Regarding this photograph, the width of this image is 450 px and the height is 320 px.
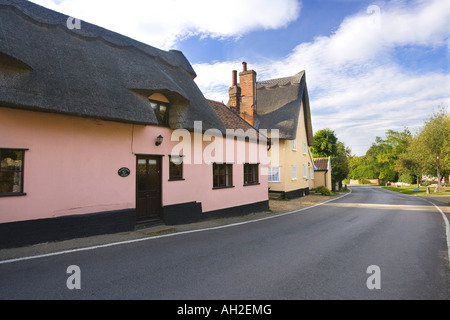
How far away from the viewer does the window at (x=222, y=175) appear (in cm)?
1225

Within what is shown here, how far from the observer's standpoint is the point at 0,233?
612cm

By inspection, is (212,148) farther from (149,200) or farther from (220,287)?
(220,287)

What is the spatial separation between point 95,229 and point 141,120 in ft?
12.0

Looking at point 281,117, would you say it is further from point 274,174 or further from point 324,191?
point 324,191

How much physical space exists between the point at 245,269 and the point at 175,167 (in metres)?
6.00

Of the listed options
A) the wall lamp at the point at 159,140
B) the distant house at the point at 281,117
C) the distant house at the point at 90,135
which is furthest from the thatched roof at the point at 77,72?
the distant house at the point at 281,117

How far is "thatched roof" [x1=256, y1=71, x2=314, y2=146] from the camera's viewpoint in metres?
21.9

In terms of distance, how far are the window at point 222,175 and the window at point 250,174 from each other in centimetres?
140

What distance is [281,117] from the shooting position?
74.1 feet

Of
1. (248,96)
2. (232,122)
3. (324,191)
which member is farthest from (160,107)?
(324,191)

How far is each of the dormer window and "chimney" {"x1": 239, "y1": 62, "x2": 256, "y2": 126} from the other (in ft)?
35.5

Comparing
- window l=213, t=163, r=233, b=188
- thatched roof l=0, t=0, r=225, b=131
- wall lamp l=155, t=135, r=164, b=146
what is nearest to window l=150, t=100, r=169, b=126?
thatched roof l=0, t=0, r=225, b=131

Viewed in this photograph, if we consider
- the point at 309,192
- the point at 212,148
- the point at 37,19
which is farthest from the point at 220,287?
the point at 309,192

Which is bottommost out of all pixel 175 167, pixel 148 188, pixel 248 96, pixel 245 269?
pixel 245 269
